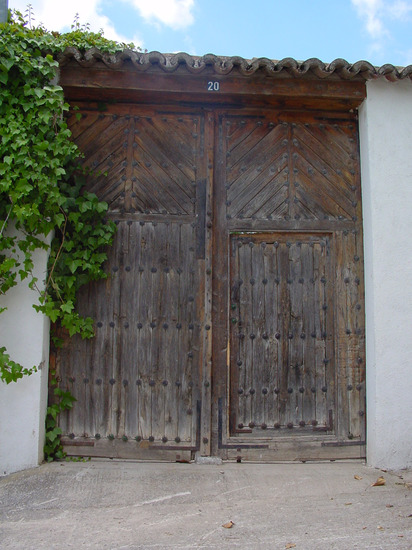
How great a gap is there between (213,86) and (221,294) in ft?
5.63

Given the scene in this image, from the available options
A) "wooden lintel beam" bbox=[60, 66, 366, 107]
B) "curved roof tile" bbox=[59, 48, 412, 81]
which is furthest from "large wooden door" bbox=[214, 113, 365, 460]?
"curved roof tile" bbox=[59, 48, 412, 81]

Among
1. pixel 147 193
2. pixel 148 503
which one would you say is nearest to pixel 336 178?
pixel 147 193

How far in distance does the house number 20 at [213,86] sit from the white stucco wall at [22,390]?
79.7 inches

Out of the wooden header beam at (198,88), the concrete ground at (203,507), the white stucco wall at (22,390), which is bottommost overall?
the concrete ground at (203,507)

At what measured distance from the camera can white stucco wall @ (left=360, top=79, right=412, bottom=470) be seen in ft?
12.8

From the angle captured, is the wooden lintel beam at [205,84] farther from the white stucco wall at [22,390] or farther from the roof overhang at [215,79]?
the white stucco wall at [22,390]

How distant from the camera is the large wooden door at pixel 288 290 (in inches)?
159

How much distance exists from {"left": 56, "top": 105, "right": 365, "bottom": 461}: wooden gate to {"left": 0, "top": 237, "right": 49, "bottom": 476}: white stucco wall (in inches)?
10.6

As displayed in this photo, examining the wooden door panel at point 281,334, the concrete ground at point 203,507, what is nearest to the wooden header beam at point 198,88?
the wooden door panel at point 281,334

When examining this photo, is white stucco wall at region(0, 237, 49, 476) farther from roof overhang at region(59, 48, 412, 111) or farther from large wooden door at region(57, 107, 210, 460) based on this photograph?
roof overhang at region(59, 48, 412, 111)

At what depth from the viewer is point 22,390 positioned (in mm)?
3760

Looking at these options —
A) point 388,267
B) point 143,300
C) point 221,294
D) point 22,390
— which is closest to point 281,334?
point 221,294

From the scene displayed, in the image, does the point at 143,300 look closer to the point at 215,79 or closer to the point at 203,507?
the point at 203,507

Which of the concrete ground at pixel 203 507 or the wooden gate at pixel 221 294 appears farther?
the wooden gate at pixel 221 294
